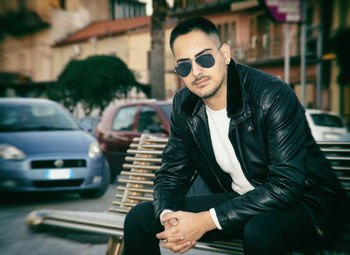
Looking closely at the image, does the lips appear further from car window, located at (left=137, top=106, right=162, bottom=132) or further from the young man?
car window, located at (left=137, top=106, right=162, bottom=132)

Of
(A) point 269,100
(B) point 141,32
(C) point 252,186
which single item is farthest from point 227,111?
(B) point 141,32

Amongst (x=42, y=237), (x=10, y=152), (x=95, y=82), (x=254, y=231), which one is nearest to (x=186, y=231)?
(x=254, y=231)

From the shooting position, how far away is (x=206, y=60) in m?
2.78

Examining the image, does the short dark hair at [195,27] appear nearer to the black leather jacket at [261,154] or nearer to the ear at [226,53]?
the ear at [226,53]

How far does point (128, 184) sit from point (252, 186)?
1299mm

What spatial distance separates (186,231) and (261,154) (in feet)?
1.87

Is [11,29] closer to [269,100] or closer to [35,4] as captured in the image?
[35,4]

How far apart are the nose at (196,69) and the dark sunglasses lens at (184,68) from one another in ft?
0.09

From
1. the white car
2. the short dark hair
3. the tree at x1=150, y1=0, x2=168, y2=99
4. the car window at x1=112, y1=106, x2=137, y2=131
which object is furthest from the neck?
the white car

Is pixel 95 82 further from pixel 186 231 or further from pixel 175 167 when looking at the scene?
pixel 186 231

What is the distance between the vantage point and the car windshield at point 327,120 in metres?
11.3

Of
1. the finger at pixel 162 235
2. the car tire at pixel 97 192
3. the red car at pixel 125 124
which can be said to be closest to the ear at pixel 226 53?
the finger at pixel 162 235

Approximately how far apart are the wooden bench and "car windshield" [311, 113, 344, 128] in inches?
320

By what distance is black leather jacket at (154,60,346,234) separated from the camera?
94.3 inches
